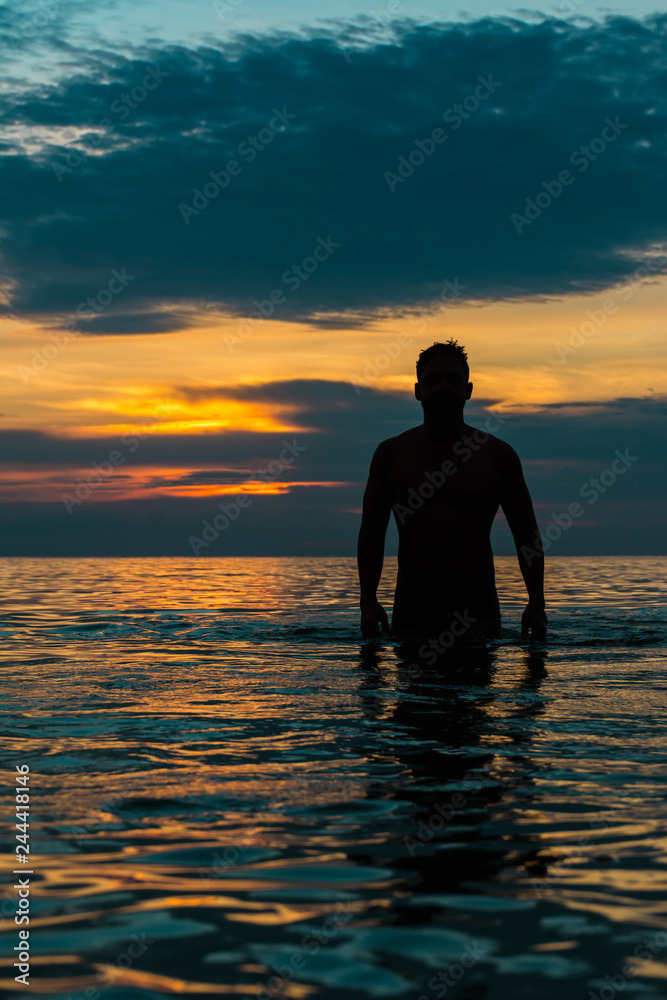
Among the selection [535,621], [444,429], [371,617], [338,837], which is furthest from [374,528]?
[338,837]

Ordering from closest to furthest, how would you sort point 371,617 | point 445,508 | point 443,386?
point 443,386
point 445,508
point 371,617

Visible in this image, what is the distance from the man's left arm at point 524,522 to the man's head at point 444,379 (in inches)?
25.1

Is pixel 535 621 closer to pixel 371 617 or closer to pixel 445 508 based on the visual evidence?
pixel 445 508

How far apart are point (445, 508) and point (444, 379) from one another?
1.09m

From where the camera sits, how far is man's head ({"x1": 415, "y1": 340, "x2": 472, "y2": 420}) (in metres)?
7.67

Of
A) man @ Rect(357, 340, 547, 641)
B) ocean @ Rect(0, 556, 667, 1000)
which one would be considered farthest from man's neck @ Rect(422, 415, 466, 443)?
ocean @ Rect(0, 556, 667, 1000)

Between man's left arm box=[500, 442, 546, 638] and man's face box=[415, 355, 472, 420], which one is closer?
man's face box=[415, 355, 472, 420]

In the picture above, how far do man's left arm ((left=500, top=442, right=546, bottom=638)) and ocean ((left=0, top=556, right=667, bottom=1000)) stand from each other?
171 cm

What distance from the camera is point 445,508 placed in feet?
25.8

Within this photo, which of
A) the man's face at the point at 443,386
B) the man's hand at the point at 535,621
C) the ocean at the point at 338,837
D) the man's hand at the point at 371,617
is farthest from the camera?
the man's hand at the point at 371,617

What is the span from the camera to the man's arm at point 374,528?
8.08 meters

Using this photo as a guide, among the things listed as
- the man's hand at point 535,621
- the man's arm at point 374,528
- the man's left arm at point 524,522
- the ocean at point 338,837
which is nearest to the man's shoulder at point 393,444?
the man's arm at point 374,528

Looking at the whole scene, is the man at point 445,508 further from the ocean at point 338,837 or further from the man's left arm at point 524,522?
the ocean at point 338,837

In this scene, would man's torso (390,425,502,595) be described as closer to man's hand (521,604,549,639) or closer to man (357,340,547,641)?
man (357,340,547,641)
